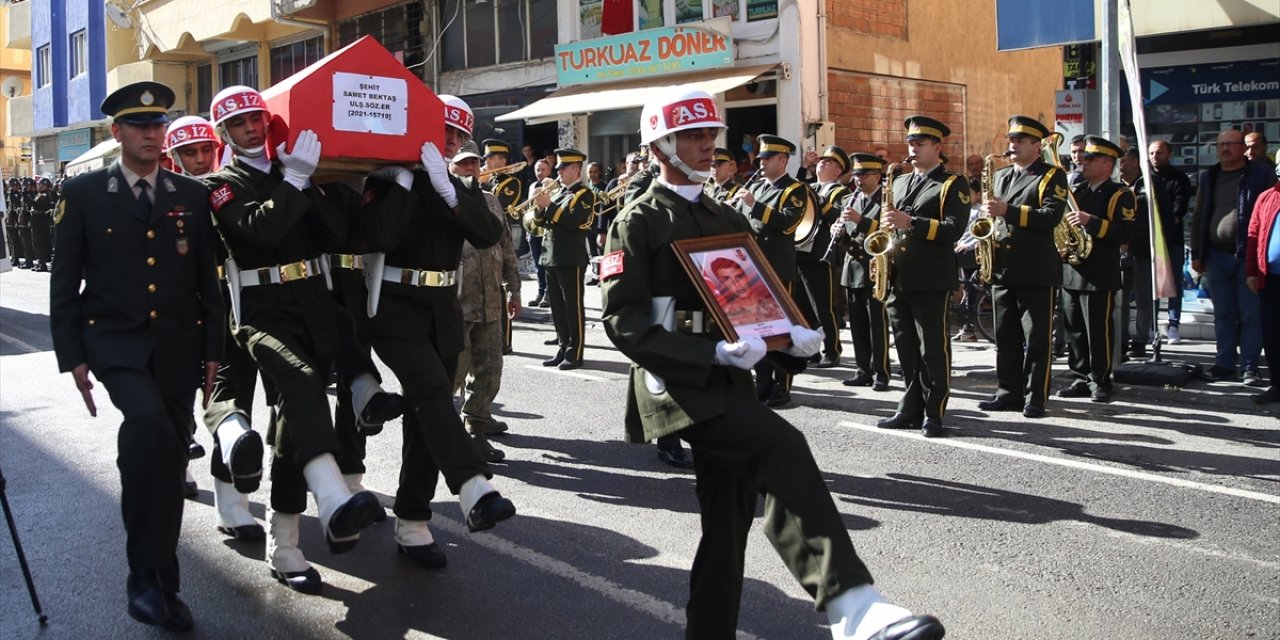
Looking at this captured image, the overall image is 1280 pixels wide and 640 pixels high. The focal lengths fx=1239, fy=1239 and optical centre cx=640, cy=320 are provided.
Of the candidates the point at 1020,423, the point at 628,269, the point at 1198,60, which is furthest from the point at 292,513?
the point at 1198,60

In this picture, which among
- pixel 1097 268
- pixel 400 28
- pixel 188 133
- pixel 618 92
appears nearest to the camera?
pixel 188 133

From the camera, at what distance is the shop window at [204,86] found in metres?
35.2

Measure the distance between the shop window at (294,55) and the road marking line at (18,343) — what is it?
1523 centimetres

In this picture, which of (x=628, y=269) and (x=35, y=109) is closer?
(x=628, y=269)

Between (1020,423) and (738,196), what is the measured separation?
2.84m

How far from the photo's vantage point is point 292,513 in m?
5.37

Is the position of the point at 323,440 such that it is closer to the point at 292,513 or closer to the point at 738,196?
the point at 292,513

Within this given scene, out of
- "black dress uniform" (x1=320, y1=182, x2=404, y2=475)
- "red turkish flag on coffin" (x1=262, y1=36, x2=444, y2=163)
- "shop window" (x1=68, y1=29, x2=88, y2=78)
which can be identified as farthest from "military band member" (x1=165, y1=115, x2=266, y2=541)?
"shop window" (x1=68, y1=29, x2=88, y2=78)

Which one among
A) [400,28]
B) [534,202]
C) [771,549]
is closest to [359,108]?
[771,549]

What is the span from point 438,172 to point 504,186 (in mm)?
7655

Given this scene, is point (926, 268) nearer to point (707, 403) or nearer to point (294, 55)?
point (707, 403)

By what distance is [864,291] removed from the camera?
1025cm

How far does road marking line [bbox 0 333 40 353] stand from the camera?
45.4 feet

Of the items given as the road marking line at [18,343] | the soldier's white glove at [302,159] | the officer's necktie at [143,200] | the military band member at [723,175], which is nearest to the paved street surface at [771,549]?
the officer's necktie at [143,200]
